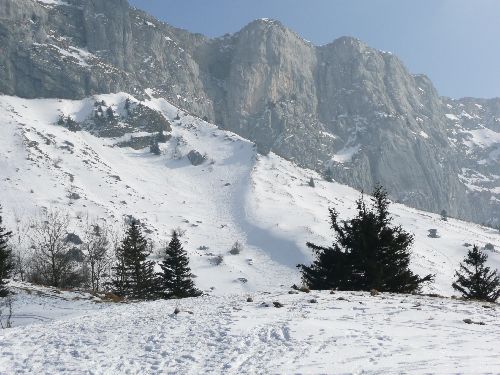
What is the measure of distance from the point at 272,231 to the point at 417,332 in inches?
5274

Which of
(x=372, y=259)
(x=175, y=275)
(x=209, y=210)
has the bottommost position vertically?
(x=175, y=275)

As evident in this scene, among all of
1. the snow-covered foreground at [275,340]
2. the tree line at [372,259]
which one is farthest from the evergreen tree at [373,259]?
the snow-covered foreground at [275,340]

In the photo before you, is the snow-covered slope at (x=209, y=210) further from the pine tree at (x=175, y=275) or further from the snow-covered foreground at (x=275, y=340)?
the snow-covered foreground at (x=275, y=340)

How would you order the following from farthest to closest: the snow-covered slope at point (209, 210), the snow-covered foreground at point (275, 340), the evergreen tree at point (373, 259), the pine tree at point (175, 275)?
the snow-covered slope at point (209, 210) → the pine tree at point (175, 275) → the evergreen tree at point (373, 259) → the snow-covered foreground at point (275, 340)

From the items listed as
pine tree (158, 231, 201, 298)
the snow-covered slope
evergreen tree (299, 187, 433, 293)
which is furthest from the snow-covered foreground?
the snow-covered slope

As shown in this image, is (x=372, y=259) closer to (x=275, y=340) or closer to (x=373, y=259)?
(x=373, y=259)

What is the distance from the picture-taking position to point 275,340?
12.6 m

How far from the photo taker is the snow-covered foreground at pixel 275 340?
10.5 metres

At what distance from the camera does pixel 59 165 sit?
173250 millimetres

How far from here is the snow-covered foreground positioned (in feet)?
34.5

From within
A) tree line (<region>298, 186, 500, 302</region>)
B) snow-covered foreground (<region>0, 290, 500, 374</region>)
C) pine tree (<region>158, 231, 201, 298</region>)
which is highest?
tree line (<region>298, 186, 500, 302</region>)

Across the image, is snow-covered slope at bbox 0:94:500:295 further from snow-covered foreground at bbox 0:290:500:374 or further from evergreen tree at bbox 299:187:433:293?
snow-covered foreground at bbox 0:290:500:374

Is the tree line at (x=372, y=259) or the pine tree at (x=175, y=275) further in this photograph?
the pine tree at (x=175, y=275)

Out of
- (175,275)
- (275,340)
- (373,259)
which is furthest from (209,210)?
(275,340)
